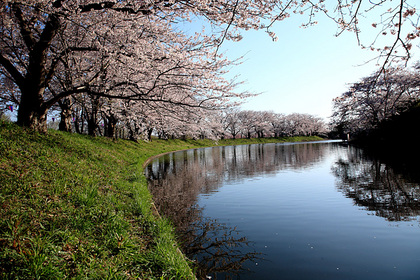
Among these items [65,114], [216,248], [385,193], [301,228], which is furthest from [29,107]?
[385,193]

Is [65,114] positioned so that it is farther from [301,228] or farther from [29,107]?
[301,228]

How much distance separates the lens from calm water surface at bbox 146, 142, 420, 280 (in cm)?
441

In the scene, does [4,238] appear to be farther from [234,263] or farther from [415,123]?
[415,123]

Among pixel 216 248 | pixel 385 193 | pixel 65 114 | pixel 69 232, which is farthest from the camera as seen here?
pixel 65 114

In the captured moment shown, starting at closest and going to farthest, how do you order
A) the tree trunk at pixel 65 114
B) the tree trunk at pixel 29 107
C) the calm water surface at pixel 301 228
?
the calm water surface at pixel 301 228
the tree trunk at pixel 29 107
the tree trunk at pixel 65 114

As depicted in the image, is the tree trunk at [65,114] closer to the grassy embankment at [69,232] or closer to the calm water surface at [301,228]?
the calm water surface at [301,228]

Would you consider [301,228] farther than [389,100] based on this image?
No

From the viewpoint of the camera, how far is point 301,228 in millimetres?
6184

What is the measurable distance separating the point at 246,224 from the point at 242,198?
2.70m

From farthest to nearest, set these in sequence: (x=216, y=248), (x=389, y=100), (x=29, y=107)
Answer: (x=389, y=100), (x=29, y=107), (x=216, y=248)

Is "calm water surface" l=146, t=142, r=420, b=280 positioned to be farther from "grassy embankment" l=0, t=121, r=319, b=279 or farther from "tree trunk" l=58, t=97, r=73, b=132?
"tree trunk" l=58, t=97, r=73, b=132

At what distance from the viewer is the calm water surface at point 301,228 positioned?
4.41 meters

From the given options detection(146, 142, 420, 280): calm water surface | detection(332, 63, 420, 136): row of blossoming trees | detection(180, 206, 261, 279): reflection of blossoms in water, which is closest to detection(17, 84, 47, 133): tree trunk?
detection(146, 142, 420, 280): calm water surface

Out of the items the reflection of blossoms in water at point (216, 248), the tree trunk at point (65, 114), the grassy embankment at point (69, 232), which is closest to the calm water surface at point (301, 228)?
the reflection of blossoms in water at point (216, 248)
